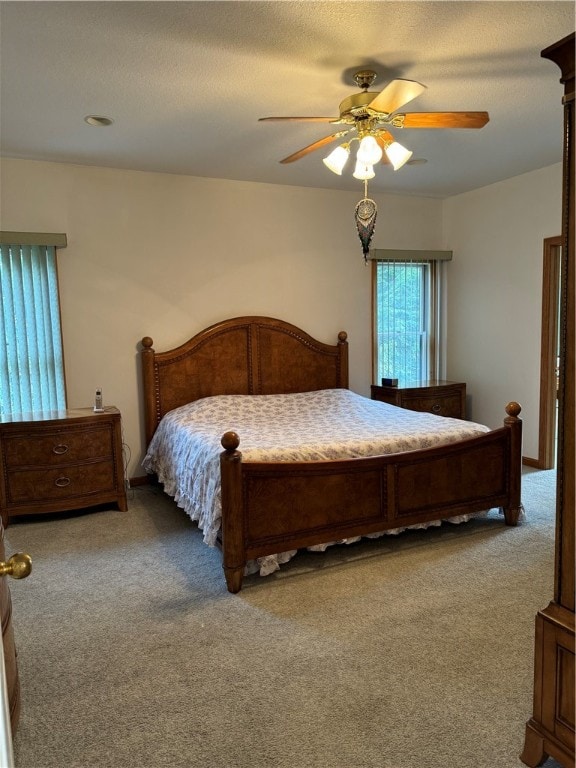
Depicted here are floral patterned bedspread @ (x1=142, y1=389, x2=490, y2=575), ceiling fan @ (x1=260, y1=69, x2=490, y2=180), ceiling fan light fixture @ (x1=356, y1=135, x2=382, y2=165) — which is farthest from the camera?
floral patterned bedspread @ (x1=142, y1=389, x2=490, y2=575)

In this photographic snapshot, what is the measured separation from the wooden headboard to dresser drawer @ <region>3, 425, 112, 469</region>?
63 cm

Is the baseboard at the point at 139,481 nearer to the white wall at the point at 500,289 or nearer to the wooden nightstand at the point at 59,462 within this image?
the wooden nightstand at the point at 59,462

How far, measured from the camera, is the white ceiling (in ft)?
7.18

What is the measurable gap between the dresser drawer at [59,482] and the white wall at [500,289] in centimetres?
367

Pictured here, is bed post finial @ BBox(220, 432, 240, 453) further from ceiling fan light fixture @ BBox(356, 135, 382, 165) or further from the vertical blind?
the vertical blind

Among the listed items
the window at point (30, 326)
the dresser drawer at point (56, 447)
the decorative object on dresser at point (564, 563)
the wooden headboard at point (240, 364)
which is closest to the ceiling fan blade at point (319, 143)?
the decorative object on dresser at point (564, 563)

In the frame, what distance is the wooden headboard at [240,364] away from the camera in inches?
177

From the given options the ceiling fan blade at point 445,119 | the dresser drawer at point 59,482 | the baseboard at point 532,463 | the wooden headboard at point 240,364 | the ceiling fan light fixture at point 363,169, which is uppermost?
the ceiling fan blade at point 445,119

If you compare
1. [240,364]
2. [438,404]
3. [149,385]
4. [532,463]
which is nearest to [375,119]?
[240,364]

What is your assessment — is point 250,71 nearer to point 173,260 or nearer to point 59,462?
point 173,260

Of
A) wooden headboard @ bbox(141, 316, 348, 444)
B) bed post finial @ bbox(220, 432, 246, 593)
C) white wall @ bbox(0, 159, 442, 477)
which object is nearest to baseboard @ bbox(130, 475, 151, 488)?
white wall @ bbox(0, 159, 442, 477)

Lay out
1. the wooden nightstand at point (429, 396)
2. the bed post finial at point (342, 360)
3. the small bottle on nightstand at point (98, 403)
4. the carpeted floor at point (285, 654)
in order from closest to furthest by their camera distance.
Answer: the carpeted floor at point (285, 654) → the small bottle on nightstand at point (98, 403) → the wooden nightstand at point (429, 396) → the bed post finial at point (342, 360)

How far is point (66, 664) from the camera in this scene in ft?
7.10

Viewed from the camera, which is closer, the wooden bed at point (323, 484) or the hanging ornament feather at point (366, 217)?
the wooden bed at point (323, 484)
